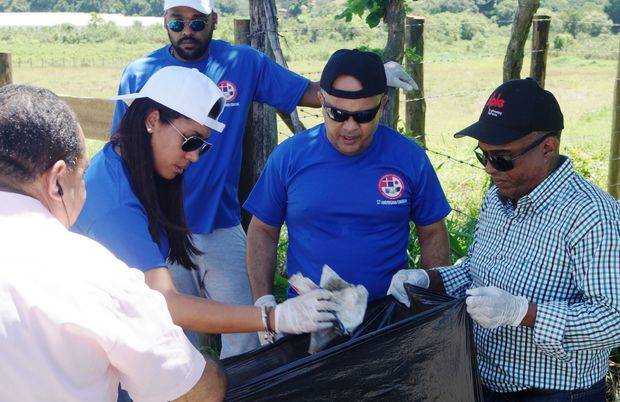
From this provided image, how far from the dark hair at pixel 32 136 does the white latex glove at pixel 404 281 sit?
122cm

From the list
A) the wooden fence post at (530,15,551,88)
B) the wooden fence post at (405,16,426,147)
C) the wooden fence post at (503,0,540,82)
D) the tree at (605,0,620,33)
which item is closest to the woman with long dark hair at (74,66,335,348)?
the wooden fence post at (503,0,540,82)

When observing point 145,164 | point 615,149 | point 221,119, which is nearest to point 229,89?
point 221,119

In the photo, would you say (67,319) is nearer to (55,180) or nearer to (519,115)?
(55,180)

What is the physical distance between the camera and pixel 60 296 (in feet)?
4.35

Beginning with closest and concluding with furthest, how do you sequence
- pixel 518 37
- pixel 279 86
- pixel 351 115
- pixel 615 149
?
pixel 351 115 < pixel 279 86 < pixel 518 37 < pixel 615 149

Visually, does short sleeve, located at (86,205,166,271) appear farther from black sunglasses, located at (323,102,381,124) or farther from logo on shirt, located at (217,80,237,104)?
logo on shirt, located at (217,80,237,104)

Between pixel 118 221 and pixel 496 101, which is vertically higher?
pixel 496 101

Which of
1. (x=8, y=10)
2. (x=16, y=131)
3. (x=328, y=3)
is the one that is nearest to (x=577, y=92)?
(x=328, y=3)

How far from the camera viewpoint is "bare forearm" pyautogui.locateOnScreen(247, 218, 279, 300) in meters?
2.92

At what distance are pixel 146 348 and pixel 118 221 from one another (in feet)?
2.68

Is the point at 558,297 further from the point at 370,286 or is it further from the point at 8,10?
the point at 8,10

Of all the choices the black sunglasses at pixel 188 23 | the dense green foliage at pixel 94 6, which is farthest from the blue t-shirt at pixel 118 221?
the dense green foliage at pixel 94 6

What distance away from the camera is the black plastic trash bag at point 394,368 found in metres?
2.04

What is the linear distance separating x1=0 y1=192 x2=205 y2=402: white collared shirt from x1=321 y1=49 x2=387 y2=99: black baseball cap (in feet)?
4.51
